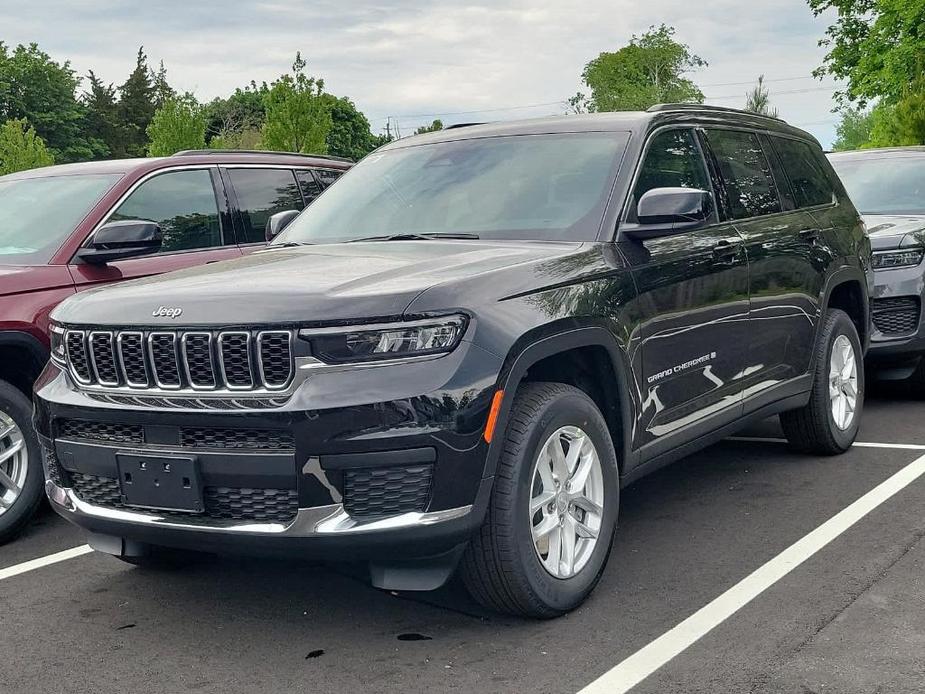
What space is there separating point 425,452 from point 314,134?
87.3 feet

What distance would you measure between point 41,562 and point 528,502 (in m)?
2.54

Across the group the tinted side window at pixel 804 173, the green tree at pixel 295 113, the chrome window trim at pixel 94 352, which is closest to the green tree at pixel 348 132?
the green tree at pixel 295 113

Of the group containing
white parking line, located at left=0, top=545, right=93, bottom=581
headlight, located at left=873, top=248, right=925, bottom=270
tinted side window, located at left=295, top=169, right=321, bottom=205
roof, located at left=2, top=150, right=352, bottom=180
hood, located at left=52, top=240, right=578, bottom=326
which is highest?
roof, located at left=2, top=150, right=352, bottom=180

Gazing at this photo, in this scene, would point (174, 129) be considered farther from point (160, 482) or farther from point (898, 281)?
point (160, 482)

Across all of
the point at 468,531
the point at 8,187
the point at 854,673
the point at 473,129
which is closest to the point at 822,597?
the point at 854,673

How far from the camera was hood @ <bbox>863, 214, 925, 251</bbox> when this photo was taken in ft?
26.3

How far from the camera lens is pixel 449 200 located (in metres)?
4.96

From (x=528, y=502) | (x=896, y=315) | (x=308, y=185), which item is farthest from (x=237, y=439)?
(x=896, y=315)

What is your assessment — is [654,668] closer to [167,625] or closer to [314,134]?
[167,625]

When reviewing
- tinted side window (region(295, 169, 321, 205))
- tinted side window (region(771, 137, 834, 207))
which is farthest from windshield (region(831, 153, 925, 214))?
tinted side window (region(295, 169, 321, 205))

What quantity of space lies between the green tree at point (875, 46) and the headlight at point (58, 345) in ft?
108

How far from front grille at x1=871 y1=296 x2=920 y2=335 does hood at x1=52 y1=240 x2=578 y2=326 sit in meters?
4.32

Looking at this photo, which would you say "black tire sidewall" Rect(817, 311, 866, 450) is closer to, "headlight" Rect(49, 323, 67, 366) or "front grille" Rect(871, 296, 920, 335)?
"front grille" Rect(871, 296, 920, 335)

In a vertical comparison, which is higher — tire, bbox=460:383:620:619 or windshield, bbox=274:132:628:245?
windshield, bbox=274:132:628:245
